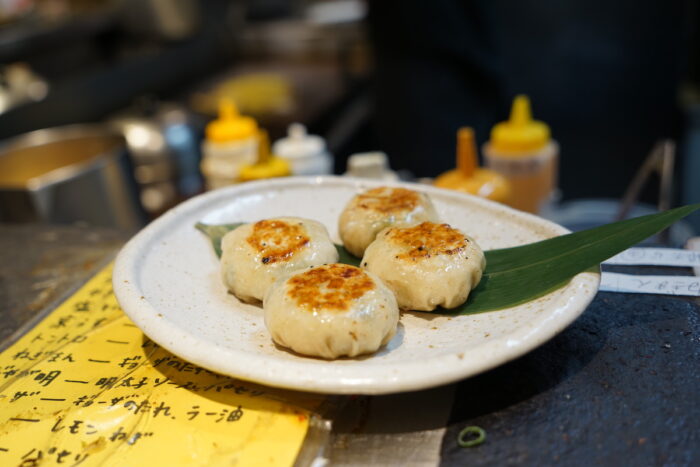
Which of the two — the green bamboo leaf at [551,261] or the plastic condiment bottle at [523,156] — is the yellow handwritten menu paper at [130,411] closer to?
the green bamboo leaf at [551,261]

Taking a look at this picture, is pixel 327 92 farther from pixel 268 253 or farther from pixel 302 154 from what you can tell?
pixel 268 253

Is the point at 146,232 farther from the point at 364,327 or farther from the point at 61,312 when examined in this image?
the point at 364,327

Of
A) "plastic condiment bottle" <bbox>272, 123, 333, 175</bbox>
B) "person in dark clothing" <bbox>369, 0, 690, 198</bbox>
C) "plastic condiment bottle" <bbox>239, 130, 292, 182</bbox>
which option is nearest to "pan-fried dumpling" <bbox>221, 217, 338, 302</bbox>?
"plastic condiment bottle" <bbox>239, 130, 292, 182</bbox>

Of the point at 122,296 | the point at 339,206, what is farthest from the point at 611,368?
the point at 122,296

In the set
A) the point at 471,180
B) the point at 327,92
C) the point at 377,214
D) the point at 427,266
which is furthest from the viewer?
the point at 327,92

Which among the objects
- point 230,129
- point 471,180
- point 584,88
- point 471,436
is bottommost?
point 584,88

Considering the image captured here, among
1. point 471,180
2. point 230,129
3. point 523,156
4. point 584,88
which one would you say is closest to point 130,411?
point 471,180
